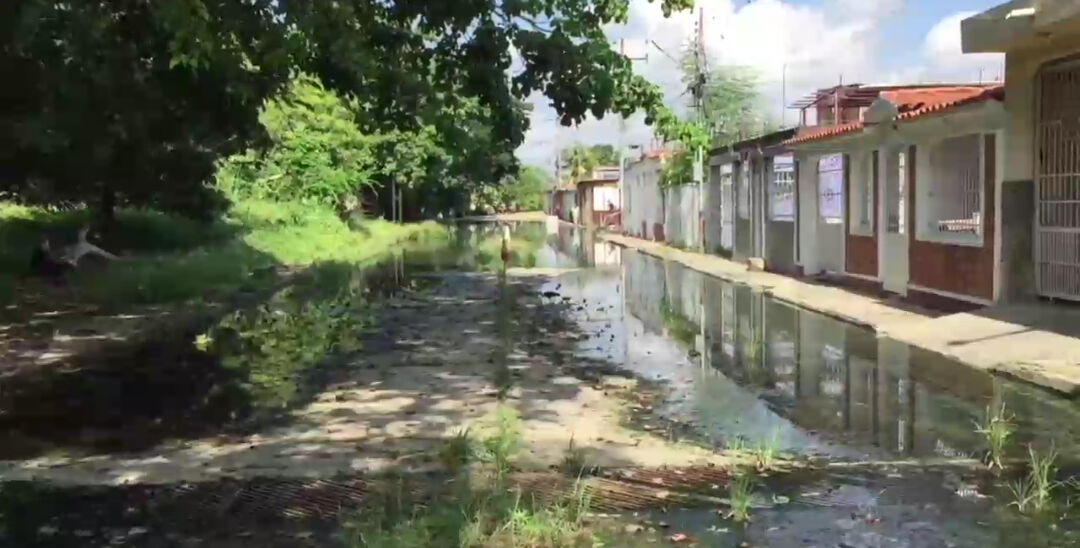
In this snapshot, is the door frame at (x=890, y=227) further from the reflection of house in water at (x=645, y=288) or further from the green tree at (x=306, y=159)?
the green tree at (x=306, y=159)

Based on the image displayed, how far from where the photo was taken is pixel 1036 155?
15305 millimetres

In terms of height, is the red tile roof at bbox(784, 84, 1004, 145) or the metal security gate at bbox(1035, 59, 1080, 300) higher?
the red tile roof at bbox(784, 84, 1004, 145)

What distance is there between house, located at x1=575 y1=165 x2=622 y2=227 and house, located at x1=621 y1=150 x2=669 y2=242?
1110cm

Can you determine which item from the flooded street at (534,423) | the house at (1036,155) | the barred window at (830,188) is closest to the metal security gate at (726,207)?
the barred window at (830,188)

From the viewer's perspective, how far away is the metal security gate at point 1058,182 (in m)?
14.5

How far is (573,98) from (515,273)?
18.9 m

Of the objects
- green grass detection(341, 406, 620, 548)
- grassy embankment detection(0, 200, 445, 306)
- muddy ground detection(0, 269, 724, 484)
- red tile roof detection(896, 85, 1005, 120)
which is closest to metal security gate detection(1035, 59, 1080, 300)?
red tile roof detection(896, 85, 1005, 120)

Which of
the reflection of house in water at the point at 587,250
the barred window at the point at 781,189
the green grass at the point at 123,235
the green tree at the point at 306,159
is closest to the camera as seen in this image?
the green grass at the point at 123,235

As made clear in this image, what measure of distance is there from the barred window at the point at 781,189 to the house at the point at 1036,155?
12405mm

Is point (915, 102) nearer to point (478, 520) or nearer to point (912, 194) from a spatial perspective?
point (912, 194)

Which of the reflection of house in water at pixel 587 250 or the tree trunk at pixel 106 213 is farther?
the reflection of house in water at pixel 587 250

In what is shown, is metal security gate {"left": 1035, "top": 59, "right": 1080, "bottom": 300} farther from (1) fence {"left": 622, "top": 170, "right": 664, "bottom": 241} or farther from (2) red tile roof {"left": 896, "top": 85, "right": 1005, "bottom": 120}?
(1) fence {"left": 622, "top": 170, "right": 664, "bottom": 241}

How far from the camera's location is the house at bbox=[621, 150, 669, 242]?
48375mm

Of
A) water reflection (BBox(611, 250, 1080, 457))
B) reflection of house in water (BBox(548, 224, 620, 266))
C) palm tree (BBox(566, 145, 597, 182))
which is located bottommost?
water reflection (BBox(611, 250, 1080, 457))
